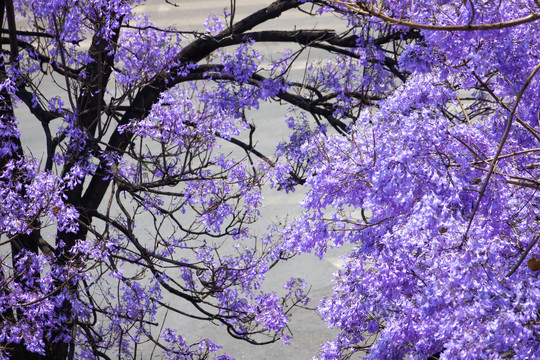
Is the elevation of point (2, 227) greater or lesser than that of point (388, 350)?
greater

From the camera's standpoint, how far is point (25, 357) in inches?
259

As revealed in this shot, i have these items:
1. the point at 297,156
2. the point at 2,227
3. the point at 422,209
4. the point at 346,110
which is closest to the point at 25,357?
the point at 2,227

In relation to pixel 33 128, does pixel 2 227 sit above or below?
below

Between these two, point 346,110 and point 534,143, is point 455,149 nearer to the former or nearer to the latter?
point 534,143

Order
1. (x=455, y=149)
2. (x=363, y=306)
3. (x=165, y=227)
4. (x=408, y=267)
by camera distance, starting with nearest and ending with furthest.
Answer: (x=455, y=149), (x=408, y=267), (x=363, y=306), (x=165, y=227)

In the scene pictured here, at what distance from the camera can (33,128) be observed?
59.1 feet

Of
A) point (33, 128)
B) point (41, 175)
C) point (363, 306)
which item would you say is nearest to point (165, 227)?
point (33, 128)

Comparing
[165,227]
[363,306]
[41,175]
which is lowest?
[363,306]

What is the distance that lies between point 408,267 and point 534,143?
1.32 meters

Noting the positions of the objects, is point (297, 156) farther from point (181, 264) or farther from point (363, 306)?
point (363, 306)

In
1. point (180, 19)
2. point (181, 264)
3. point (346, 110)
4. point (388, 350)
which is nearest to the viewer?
point (388, 350)

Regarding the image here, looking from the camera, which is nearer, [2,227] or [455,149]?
[455,149]

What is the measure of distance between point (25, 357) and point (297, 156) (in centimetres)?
316

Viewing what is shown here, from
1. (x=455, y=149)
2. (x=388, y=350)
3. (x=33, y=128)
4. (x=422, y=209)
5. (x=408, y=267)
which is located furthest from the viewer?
(x=33, y=128)
